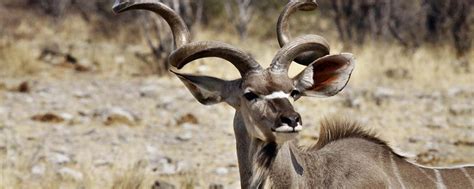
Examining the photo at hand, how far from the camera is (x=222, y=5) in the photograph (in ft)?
73.2

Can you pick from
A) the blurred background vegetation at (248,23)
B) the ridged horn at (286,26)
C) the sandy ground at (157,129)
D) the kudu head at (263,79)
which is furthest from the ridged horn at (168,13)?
the blurred background vegetation at (248,23)

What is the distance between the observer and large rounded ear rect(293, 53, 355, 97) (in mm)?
4391

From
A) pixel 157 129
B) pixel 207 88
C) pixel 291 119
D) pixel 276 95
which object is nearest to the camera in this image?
pixel 291 119

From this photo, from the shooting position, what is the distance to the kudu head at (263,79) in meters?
4.08

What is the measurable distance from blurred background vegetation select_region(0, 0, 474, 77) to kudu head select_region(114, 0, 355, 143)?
8.25 m

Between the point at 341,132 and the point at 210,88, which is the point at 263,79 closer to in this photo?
the point at 210,88

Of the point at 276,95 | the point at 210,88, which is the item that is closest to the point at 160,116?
the point at 210,88

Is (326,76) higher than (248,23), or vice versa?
(248,23)

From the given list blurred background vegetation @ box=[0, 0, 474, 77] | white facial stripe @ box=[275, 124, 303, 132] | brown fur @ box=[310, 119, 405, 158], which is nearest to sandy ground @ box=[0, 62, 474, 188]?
brown fur @ box=[310, 119, 405, 158]

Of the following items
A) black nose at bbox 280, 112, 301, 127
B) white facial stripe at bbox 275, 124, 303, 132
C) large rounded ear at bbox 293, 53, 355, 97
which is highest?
large rounded ear at bbox 293, 53, 355, 97

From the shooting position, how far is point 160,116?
941cm

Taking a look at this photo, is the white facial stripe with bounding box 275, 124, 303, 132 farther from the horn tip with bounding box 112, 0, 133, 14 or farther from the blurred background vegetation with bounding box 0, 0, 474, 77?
the blurred background vegetation with bounding box 0, 0, 474, 77

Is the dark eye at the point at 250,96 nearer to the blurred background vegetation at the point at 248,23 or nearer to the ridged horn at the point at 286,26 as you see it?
the ridged horn at the point at 286,26

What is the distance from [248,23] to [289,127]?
15.9 metres
